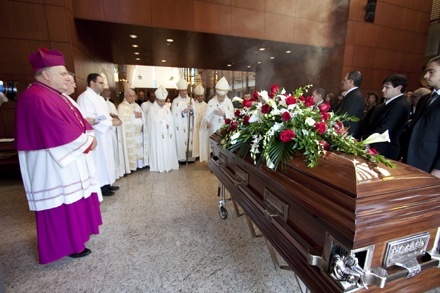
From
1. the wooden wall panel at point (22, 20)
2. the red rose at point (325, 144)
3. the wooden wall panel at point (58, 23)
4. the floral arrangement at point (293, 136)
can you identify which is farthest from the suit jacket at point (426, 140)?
the wooden wall panel at point (22, 20)

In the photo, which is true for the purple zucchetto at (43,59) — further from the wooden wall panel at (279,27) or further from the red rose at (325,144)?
the wooden wall panel at (279,27)

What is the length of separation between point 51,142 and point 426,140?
122 inches

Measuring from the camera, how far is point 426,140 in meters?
1.88

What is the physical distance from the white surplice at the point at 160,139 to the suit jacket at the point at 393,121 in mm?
3429

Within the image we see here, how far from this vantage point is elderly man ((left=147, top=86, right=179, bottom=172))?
14.4ft

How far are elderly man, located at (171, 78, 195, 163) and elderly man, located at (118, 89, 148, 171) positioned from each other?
736mm

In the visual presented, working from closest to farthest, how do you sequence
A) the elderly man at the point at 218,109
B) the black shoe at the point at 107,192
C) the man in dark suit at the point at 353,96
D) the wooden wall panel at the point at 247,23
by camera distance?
the man in dark suit at the point at 353,96, the black shoe at the point at 107,192, the elderly man at the point at 218,109, the wooden wall panel at the point at 247,23

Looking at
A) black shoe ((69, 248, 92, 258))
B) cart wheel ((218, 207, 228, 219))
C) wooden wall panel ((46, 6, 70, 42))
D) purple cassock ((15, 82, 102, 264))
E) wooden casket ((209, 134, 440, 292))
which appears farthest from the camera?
wooden wall panel ((46, 6, 70, 42))

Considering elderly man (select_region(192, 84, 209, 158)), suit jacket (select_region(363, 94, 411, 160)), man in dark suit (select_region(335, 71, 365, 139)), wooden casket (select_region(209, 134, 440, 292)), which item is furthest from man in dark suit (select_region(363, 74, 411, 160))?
elderly man (select_region(192, 84, 209, 158))

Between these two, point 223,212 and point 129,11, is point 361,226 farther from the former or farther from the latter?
point 129,11

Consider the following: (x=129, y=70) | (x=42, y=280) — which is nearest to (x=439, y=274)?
(x=42, y=280)

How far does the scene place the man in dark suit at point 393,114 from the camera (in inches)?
94.8

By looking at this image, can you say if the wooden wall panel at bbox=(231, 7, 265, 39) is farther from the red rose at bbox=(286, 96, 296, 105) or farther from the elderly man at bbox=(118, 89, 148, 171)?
the red rose at bbox=(286, 96, 296, 105)

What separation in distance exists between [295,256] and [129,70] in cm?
1267
